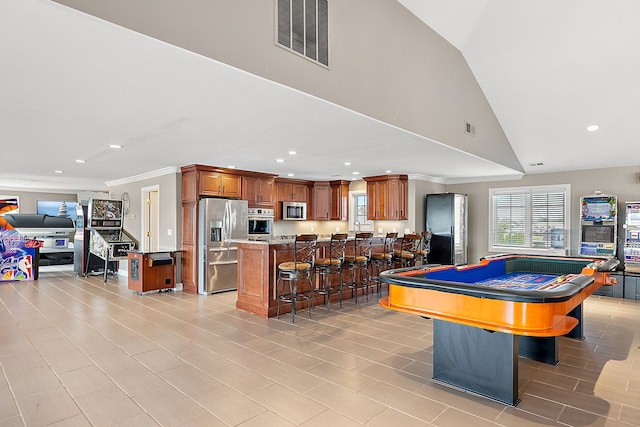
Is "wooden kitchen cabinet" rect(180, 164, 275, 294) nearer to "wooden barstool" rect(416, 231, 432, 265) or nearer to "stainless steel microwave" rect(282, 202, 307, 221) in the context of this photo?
"stainless steel microwave" rect(282, 202, 307, 221)

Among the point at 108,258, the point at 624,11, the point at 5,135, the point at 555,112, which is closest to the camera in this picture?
the point at 624,11

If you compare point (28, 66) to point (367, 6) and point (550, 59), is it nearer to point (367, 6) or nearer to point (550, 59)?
point (367, 6)

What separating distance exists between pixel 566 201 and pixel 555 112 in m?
2.89

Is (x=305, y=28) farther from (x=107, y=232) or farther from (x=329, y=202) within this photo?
(x=107, y=232)

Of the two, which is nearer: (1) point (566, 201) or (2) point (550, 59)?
(2) point (550, 59)

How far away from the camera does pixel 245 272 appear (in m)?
5.35

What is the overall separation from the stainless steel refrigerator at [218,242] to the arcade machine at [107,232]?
8.03ft

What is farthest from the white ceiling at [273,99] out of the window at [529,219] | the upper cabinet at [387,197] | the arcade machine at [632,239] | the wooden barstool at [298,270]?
the wooden barstool at [298,270]

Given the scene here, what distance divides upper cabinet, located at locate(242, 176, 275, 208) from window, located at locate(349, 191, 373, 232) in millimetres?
2275

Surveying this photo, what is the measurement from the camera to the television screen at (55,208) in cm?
1161

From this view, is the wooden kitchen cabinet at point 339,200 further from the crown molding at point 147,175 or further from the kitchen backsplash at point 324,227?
the crown molding at point 147,175

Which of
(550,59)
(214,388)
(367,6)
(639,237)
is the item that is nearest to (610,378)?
(214,388)

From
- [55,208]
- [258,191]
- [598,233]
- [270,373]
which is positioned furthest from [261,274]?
[55,208]

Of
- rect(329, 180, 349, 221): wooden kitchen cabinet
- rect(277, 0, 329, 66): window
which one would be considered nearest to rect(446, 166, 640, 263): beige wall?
rect(329, 180, 349, 221): wooden kitchen cabinet
